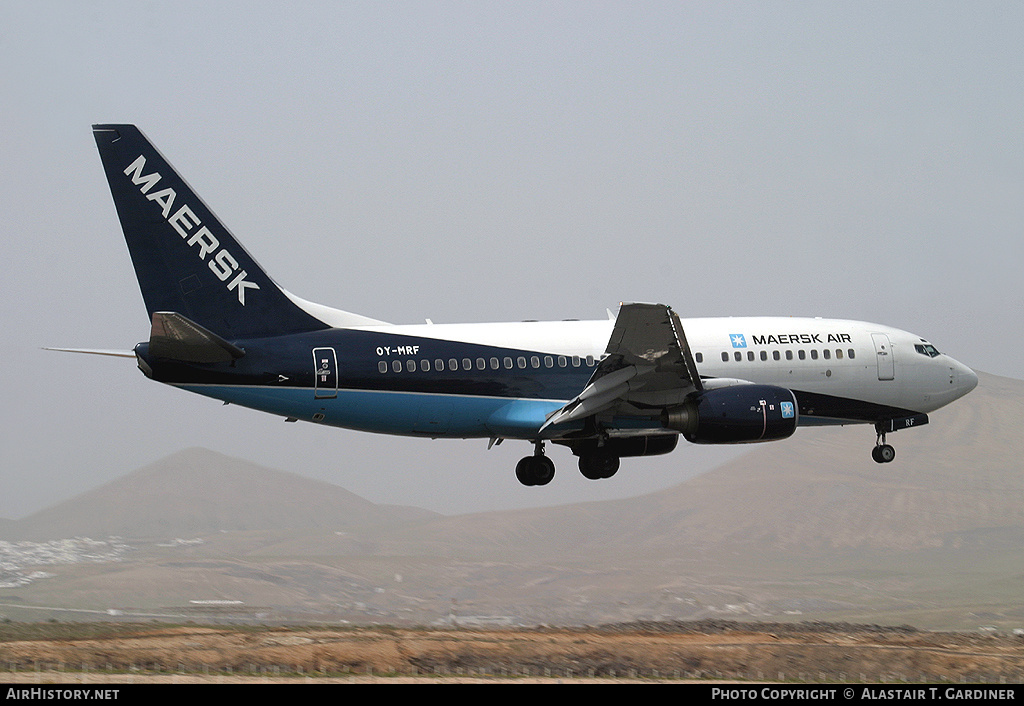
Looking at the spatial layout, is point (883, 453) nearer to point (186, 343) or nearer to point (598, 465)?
point (598, 465)

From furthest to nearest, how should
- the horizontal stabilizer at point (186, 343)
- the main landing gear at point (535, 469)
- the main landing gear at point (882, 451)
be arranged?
the main landing gear at point (882, 451)
the main landing gear at point (535, 469)
the horizontal stabilizer at point (186, 343)

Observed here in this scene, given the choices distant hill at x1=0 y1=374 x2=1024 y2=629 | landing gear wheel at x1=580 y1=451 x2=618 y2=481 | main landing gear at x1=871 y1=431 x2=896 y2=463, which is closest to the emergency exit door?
landing gear wheel at x1=580 y1=451 x2=618 y2=481

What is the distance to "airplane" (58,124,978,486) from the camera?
128 ft

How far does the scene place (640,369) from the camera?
3978 centimetres

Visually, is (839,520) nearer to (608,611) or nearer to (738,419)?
(608,611)

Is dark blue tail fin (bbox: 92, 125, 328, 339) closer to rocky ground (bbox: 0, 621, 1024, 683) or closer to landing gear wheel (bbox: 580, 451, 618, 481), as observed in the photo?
rocky ground (bbox: 0, 621, 1024, 683)

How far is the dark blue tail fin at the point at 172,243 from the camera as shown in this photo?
39188 mm

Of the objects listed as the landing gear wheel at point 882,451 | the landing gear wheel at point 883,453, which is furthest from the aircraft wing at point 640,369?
the landing gear wheel at point 883,453

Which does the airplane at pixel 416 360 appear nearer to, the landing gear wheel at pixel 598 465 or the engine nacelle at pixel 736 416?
the engine nacelle at pixel 736 416

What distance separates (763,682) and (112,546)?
445 ft

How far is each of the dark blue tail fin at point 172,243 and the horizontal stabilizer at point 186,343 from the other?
4.43 feet

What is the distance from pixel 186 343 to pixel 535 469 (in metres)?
14.0

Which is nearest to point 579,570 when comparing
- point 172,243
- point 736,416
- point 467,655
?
point 467,655

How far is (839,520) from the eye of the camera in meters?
193
